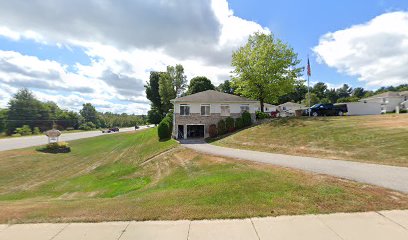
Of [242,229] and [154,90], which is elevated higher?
[154,90]

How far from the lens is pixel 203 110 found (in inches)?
1305

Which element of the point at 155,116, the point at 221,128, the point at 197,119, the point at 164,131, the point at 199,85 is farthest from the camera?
the point at 155,116

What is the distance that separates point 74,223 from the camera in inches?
235

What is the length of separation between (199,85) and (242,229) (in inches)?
2165

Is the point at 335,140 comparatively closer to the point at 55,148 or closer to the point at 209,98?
the point at 209,98

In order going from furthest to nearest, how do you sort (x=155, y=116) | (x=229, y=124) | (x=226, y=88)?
(x=226, y=88) → (x=155, y=116) → (x=229, y=124)

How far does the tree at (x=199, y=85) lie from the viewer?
59281 millimetres

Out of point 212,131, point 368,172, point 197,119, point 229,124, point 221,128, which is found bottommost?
point 368,172

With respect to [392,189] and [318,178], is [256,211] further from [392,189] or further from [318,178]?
[392,189]

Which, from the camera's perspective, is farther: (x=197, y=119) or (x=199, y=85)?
(x=199, y=85)

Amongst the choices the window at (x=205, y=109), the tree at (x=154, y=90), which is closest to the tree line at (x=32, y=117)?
the tree at (x=154, y=90)

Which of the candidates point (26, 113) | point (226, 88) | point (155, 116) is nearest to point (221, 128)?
point (155, 116)

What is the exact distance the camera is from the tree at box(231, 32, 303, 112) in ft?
119

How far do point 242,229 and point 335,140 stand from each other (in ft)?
54.7
